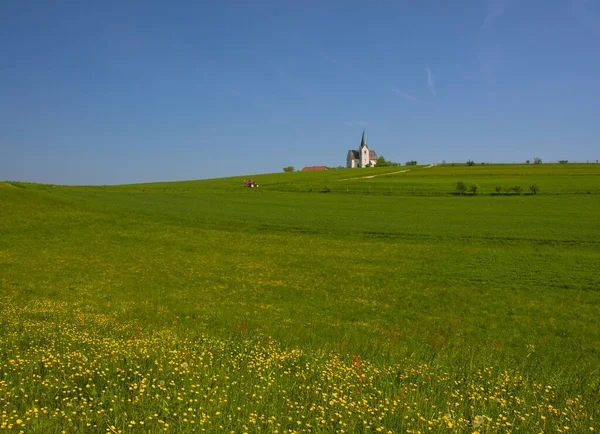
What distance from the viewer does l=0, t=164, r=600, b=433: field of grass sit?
237 inches

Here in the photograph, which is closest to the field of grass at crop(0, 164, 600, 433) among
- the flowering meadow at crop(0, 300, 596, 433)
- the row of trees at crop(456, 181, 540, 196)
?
the flowering meadow at crop(0, 300, 596, 433)

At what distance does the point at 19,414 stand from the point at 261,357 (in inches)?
166

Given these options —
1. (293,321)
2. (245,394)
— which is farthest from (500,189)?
(245,394)

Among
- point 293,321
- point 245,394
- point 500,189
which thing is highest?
point 500,189

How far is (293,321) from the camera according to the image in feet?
49.6

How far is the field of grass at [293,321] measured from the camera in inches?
237

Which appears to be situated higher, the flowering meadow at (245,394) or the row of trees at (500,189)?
the row of trees at (500,189)

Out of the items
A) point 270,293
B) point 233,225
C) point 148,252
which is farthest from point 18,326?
point 233,225

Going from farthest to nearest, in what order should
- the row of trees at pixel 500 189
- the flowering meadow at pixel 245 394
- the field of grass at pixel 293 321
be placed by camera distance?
the row of trees at pixel 500 189 < the field of grass at pixel 293 321 < the flowering meadow at pixel 245 394

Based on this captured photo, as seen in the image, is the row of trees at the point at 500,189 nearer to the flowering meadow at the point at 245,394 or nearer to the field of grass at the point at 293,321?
the field of grass at the point at 293,321

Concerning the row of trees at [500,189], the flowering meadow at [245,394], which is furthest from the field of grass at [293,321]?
the row of trees at [500,189]

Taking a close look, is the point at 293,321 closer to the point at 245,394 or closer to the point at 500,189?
the point at 245,394

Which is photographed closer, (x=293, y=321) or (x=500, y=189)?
(x=293, y=321)

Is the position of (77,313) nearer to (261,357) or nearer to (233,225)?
(261,357)
